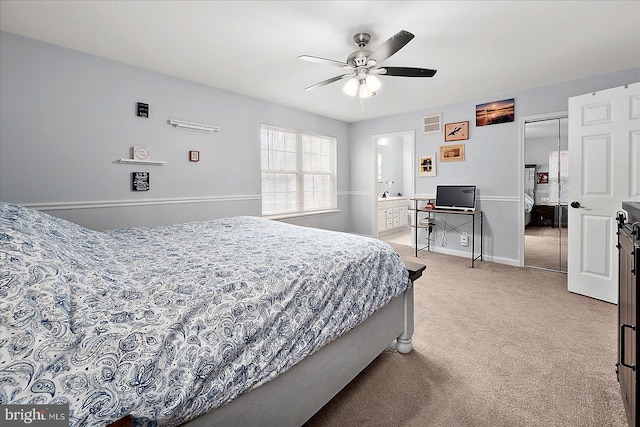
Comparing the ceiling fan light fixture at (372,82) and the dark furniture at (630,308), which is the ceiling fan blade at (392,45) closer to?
the ceiling fan light fixture at (372,82)

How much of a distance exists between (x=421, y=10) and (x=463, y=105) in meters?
2.71

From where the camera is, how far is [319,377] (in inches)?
55.5

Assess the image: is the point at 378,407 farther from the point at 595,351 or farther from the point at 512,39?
the point at 512,39

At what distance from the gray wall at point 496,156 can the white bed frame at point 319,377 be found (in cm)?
294

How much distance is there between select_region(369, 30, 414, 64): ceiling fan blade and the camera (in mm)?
1926

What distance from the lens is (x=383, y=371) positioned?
6.15 ft

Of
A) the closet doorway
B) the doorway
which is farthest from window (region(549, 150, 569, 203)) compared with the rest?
the doorway

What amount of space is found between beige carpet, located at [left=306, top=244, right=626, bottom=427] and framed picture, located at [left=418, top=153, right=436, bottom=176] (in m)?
2.42

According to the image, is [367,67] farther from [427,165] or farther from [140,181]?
[427,165]

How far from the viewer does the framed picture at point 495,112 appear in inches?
161

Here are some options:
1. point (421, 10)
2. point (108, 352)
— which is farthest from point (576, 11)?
point (108, 352)

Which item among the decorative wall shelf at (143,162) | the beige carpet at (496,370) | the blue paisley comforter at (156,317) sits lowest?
the beige carpet at (496,370)

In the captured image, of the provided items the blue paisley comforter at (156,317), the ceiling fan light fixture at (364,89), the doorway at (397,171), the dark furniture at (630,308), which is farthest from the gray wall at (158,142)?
the dark furniture at (630,308)

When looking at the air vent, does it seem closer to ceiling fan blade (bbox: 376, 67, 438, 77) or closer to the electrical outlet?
the electrical outlet
